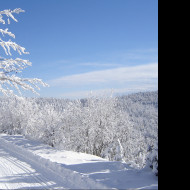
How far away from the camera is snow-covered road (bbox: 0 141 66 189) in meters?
6.39

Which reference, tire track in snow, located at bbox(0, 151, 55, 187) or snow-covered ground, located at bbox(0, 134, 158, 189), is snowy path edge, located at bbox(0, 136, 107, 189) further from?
tire track in snow, located at bbox(0, 151, 55, 187)

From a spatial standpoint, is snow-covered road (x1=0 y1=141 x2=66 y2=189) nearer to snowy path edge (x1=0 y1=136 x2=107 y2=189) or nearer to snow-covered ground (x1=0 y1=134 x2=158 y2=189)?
snow-covered ground (x1=0 y1=134 x2=158 y2=189)

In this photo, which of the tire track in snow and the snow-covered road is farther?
the tire track in snow

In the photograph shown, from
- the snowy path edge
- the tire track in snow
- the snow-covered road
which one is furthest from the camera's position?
the tire track in snow

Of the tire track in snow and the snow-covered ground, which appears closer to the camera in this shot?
the snow-covered ground

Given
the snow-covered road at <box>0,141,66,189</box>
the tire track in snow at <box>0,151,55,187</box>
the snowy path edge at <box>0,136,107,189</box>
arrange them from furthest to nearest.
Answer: the tire track in snow at <box>0,151,55,187</box> < the snow-covered road at <box>0,141,66,189</box> < the snowy path edge at <box>0,136,107,189</box>

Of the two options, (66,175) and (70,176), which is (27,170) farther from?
(70,176)

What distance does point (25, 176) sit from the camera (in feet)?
23.9

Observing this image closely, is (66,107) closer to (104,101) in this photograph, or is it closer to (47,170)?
(104,101)

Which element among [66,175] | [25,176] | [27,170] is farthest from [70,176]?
[27,170]

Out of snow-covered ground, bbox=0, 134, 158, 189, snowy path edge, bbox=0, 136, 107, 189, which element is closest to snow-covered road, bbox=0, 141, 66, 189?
snow-covered ground, bbox=0, 134, 158, 189

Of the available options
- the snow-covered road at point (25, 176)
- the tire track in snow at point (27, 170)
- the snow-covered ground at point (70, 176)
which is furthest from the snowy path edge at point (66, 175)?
the tire track in snow at point (27, 170)
